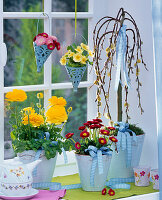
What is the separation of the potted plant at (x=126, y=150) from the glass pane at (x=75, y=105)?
39 cm

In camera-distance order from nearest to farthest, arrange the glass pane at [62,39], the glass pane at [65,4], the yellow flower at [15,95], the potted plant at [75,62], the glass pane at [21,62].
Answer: the yellow flower at [15,95] < the potted plant at [75,62] < the glass pane at [21,62] < the glass pane at [62,39] < the glass pane at [65,4]

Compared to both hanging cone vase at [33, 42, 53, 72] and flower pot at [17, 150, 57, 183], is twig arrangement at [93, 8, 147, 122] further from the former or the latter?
flower pot at [17, 150, 57, 183]

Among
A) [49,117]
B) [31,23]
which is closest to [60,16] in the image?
[31,23]

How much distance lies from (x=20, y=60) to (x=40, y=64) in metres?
0.37

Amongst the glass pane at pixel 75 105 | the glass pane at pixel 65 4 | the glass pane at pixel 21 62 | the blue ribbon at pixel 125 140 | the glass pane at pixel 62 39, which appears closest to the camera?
the blue ribbon at pixel 125 140

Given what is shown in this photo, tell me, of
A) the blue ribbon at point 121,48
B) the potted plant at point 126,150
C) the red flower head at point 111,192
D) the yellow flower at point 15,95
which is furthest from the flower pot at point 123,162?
the yellow flower at point 15,95

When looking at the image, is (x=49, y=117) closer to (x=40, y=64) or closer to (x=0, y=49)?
(x=40, y=64)

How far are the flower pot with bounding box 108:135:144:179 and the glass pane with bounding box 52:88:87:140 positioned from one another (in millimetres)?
410

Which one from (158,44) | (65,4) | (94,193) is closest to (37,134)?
(94,193)

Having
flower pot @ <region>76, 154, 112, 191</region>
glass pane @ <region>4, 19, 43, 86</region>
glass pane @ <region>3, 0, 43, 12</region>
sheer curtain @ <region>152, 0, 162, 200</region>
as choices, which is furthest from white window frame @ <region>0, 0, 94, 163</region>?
sheer curtain @ <region>152, 0, 162, 200</region>

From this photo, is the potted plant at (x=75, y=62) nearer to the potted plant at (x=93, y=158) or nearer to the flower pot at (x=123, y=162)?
the potted plant at (x=93, y=158)

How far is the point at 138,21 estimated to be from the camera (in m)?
2.95

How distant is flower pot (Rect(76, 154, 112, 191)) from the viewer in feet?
8.43

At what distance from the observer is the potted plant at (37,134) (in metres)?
2.52
